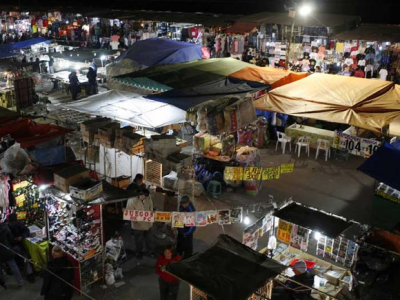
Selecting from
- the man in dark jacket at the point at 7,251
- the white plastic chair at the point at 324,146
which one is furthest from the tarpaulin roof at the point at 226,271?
the white plastic chair at the point at 324,146

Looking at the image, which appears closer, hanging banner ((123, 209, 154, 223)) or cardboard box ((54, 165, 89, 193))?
cardboard box ((54, 165, 89, 193))

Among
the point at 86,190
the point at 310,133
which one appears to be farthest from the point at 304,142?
the point at 86,190

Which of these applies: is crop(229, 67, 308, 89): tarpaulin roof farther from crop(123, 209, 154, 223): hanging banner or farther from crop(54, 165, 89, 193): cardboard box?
crop(54, 165, 89, 193): cardboard box

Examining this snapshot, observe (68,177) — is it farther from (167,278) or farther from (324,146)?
(324,146)

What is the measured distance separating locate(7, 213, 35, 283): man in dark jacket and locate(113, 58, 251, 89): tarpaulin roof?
569 cm

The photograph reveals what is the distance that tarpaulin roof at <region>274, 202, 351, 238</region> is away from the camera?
722 centimetres

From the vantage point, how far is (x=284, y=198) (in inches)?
439

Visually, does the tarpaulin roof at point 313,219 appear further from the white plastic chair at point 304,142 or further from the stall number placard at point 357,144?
the white plastic chair at point 304,142

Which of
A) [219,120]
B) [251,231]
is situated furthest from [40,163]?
[251,231]

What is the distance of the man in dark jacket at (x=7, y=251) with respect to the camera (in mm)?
7566

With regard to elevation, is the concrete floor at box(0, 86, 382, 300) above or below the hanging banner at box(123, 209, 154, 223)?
below

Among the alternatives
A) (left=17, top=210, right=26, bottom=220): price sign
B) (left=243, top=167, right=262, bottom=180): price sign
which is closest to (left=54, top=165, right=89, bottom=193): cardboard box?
(left=17, top=210, right=26, bottom=220): price sign

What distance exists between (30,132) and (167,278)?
4.82 metres

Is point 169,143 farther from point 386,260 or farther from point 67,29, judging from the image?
point 67,29
